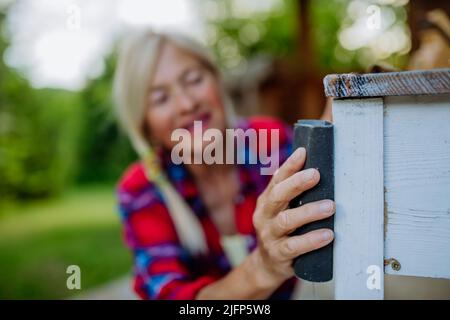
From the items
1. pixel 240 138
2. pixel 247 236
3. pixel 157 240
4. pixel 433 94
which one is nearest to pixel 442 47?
pixel 433 94

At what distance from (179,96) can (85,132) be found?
196 cm

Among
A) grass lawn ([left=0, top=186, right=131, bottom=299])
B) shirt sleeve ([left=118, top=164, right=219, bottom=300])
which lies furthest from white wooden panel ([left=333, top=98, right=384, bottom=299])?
grass lawn ([left=0, top=186, right=131, bottom=299])

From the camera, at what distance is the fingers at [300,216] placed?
716mm

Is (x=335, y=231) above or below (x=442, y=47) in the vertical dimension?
below

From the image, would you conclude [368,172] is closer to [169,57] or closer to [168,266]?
[168,266]

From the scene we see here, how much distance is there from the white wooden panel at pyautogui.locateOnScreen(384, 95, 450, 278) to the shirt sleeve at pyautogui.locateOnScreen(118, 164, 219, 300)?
595 mm

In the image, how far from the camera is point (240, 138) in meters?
1.65

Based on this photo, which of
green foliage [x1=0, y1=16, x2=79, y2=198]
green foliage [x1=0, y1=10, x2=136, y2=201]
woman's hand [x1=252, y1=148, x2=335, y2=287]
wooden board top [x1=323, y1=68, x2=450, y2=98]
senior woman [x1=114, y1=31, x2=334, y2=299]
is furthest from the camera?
green foliage [x1=0, y1=16, x2=79, y2=198]

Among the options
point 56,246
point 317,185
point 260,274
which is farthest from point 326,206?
point 56,246

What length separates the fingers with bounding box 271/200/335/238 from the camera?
72 centimetres

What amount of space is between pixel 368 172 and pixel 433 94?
0.15m

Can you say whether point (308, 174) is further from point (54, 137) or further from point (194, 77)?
point (54, 137)

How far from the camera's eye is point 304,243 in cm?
75

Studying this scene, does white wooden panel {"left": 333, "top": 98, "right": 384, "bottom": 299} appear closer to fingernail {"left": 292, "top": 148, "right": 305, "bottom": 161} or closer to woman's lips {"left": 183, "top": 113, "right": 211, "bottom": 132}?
fingernail {"left": 292, "top": 148, "right": 305, "bottom": 161}
